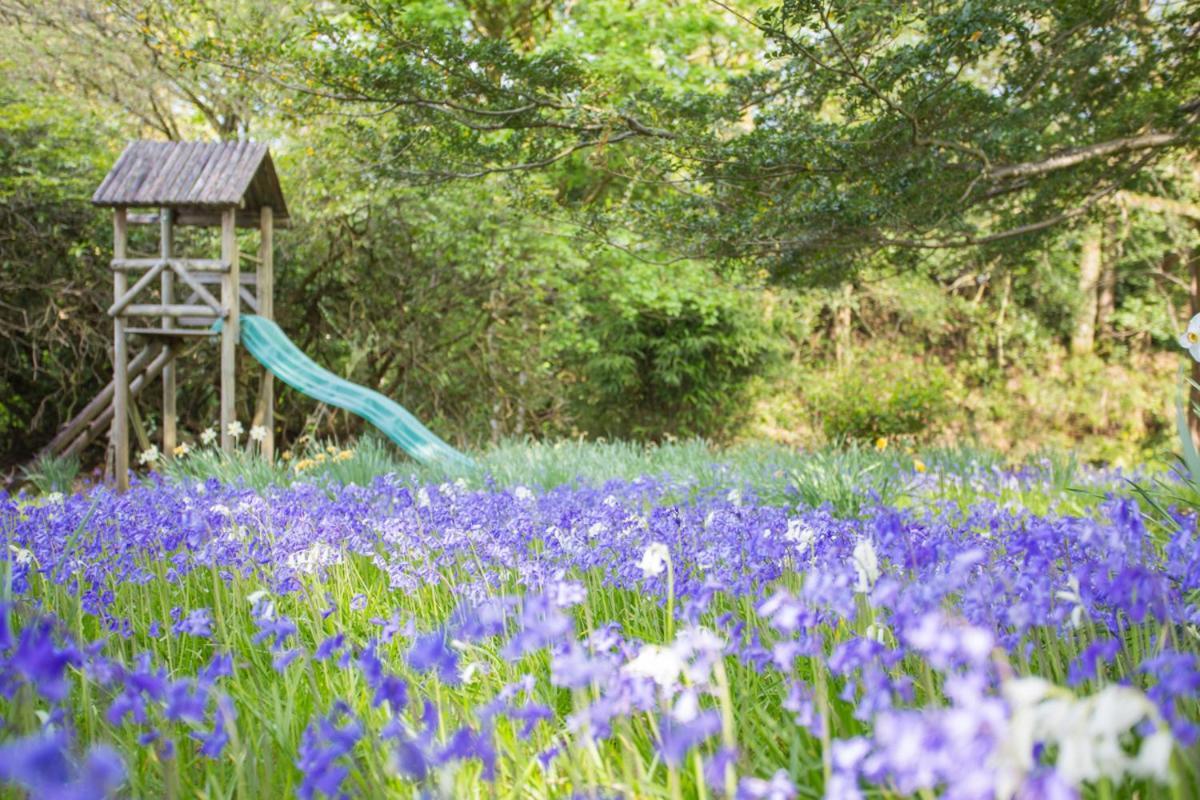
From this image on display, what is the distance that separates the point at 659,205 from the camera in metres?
5.35

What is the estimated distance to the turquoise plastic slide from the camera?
784cm

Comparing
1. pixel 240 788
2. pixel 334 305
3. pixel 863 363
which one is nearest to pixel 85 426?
pixel 334 305

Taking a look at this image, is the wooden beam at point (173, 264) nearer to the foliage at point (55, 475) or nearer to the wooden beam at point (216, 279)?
the wooden beam at point (216, 279)

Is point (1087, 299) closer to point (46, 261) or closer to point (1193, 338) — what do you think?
point (1193, 338)

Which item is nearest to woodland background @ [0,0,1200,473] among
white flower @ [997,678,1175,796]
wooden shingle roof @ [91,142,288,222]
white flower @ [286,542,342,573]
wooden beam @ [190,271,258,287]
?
wooden shingle roof @ [91,142,288,222]

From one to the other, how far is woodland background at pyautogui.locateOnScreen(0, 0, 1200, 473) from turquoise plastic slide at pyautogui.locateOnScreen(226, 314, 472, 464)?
1517mm

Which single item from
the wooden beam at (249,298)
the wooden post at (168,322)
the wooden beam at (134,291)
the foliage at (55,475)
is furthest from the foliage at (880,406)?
the foliage at (55,475)

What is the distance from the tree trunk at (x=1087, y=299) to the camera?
14.2 meters

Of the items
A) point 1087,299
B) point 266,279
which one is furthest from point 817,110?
point 1087,299

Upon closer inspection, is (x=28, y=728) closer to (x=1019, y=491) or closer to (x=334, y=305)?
(x=1019, y=491)

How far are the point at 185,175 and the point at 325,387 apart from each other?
6.74 ft

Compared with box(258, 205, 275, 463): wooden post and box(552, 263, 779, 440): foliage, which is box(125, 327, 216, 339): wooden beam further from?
box(552, 263, 779, 440): foliage

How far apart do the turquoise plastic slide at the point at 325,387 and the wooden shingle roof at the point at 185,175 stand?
3.62 feet

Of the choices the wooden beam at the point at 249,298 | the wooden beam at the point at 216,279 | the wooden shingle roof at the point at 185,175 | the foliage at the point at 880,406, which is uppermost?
the wooden shingle roof at the point at 185,175
